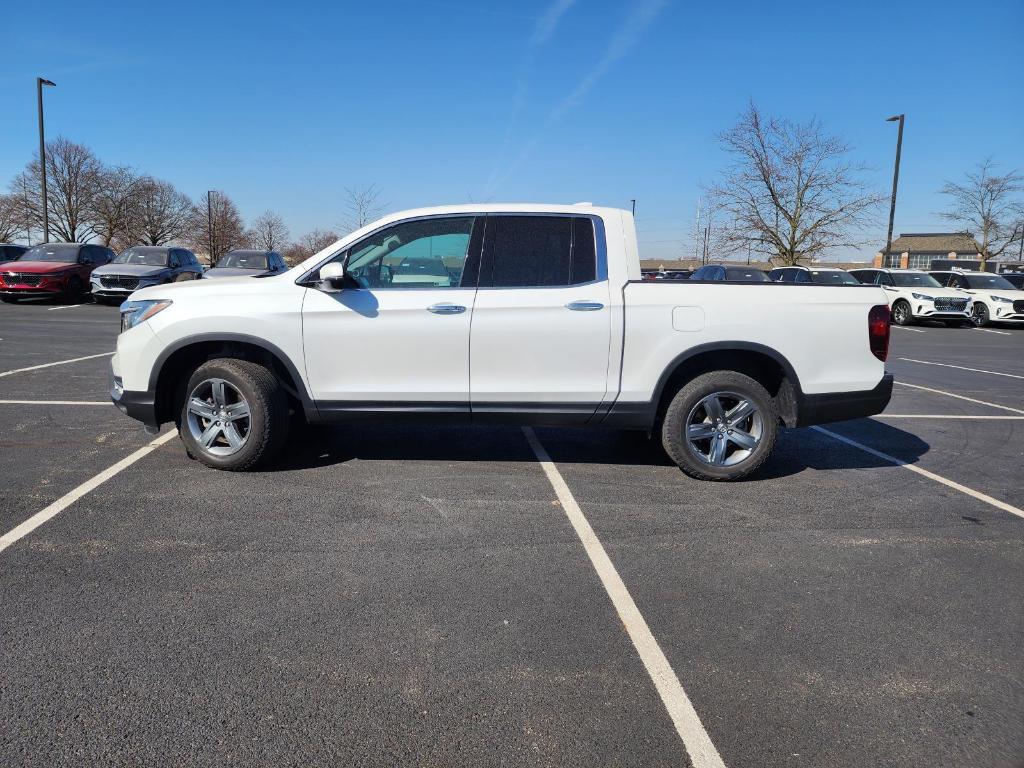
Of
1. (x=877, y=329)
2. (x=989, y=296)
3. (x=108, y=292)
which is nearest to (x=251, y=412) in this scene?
(x=877, y=329)

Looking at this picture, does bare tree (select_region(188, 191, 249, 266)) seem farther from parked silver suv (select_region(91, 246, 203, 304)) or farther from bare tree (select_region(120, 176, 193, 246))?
parked silver suv (select_region(91, 246, 203, 304))

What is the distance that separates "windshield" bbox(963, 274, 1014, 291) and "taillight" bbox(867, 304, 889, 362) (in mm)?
21148

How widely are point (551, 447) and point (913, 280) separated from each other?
20.6m

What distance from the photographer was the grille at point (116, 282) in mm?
19672

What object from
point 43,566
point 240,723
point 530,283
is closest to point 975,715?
point 240,723

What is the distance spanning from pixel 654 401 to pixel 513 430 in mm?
2039

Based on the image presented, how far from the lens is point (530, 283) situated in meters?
5.02

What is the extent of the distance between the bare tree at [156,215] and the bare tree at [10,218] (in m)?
7.32

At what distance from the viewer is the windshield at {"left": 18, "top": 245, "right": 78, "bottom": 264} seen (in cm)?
2081

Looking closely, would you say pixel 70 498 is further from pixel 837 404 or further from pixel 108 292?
pixel 108 292

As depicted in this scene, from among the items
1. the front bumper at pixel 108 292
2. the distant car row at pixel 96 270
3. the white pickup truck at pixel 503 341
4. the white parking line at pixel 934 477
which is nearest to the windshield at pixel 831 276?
the distant car row at pixel 96 270

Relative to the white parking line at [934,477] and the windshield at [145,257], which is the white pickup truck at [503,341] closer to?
the white parking line at [934,477]

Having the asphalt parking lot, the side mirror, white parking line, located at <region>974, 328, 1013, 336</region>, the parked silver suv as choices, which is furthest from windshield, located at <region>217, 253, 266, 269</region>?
white parking line, located at <region>974, 328, 1013, 336</region>

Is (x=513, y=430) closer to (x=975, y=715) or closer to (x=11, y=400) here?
(x=975, y=715)
